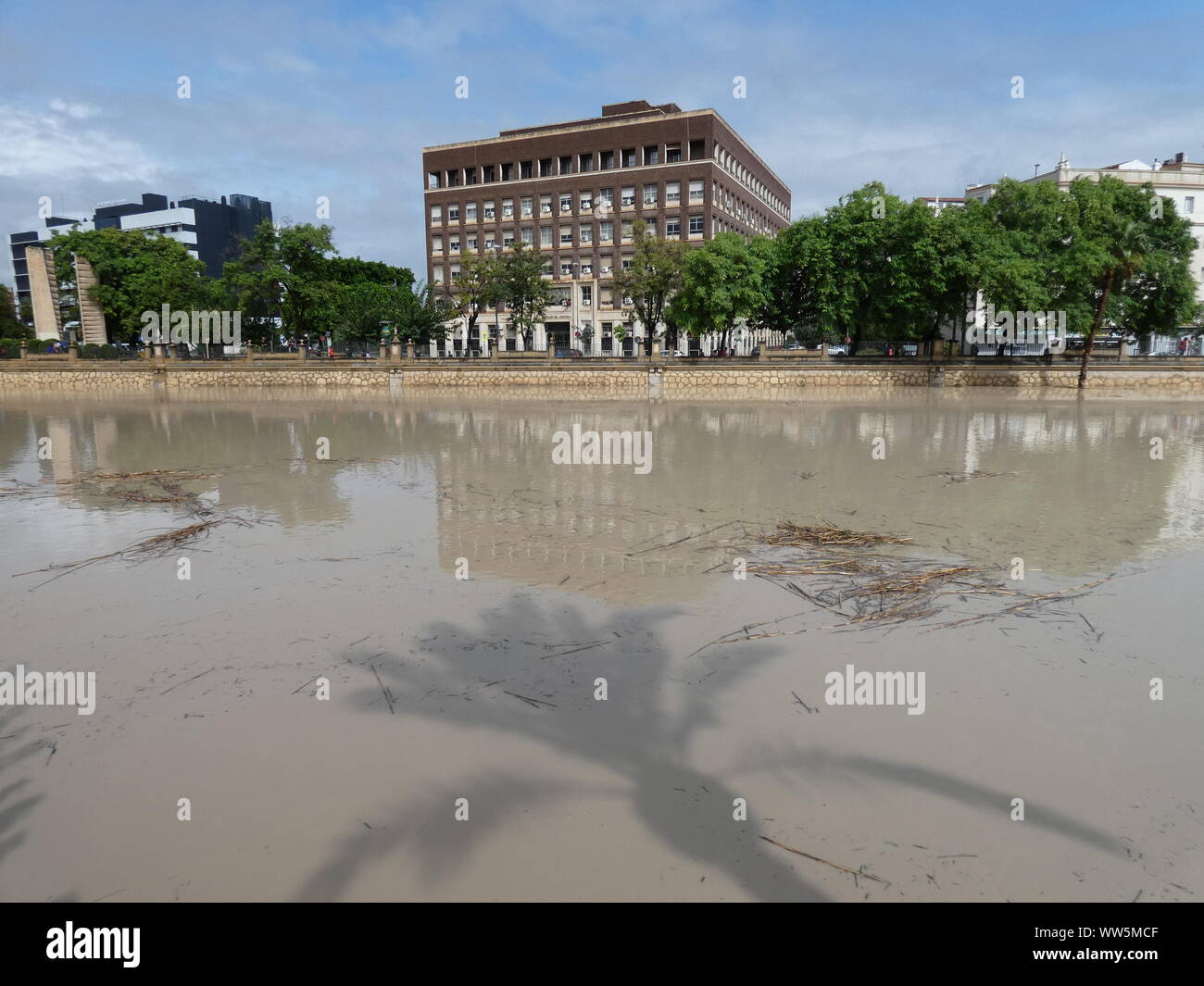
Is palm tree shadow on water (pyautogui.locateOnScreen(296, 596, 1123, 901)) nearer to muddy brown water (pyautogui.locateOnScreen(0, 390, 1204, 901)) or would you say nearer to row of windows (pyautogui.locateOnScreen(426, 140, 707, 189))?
muddy brown water (pyautogui.locateOnScreen(0, 390, 1204, 901))

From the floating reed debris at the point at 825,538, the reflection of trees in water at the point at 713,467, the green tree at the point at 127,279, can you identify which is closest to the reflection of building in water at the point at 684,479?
the reflection of trees in water at the point at 713,467

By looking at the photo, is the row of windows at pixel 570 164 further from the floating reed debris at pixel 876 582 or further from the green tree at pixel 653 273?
the floating reed debris at pixel 876 582

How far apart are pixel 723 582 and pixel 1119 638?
12.3ft

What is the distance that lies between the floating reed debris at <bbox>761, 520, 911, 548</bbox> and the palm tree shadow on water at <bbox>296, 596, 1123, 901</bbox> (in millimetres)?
3239

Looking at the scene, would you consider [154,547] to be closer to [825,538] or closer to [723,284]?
[825,538]

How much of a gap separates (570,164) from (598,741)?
69.8 m

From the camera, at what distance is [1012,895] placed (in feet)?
12.1

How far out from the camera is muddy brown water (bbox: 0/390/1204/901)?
3.95 m

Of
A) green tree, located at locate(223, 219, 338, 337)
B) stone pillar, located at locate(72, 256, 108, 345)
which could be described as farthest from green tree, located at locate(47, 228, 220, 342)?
green tree, located at locate(223, 219, 338, 337)

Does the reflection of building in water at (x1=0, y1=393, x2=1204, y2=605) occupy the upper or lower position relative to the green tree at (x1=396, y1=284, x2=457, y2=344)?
lower

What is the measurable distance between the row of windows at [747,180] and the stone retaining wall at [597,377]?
30.7 meters

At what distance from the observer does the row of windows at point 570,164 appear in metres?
63.4

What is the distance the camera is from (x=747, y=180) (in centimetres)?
7231
